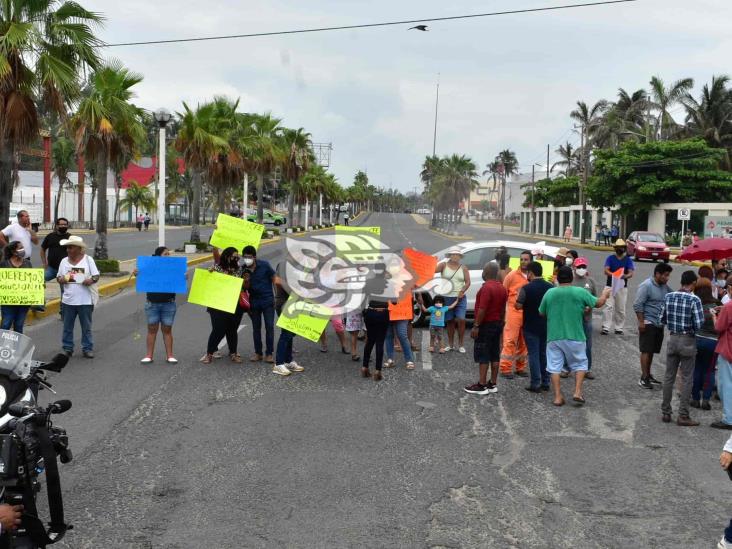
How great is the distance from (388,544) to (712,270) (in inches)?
312

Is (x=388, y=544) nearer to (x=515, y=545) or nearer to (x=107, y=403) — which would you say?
(x=515, y=545)

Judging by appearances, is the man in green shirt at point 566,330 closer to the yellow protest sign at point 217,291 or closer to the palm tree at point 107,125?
the yellow protest sign at point 217,291

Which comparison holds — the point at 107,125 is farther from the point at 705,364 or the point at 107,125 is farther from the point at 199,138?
the point at 705,364

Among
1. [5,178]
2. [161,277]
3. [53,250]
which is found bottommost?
[161,277]

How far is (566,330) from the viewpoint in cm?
880

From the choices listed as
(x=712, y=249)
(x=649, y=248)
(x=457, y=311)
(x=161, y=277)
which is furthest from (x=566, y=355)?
(x=649, y=248)

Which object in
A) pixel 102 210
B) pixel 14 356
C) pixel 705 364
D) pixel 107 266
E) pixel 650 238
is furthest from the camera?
pixel 650 238

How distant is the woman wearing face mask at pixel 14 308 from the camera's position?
1037 cm

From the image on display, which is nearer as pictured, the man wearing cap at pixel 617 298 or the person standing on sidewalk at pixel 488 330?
the person standing on sidewalk at pixel 488 330

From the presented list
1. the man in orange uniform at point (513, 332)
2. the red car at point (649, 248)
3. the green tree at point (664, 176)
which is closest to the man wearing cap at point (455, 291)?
the man in orange uniform at point (513, 332)

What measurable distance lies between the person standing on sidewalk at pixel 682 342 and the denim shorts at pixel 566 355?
94 centimetres

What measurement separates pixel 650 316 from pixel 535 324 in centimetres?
153

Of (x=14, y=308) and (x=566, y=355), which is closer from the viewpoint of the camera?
(x=566, y=355)

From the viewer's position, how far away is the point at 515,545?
494 centimetres
